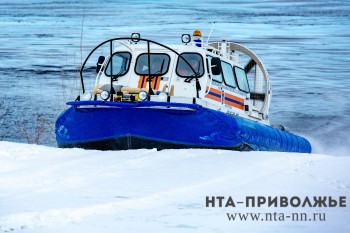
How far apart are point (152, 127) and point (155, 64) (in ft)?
5.03

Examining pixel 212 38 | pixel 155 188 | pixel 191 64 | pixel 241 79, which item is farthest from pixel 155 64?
pixel 212 38

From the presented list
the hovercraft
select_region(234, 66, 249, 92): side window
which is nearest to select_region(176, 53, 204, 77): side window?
the hovercraft

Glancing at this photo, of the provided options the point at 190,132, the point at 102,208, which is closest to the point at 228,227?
the point at 102,208

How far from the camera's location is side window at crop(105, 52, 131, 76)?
12.5m

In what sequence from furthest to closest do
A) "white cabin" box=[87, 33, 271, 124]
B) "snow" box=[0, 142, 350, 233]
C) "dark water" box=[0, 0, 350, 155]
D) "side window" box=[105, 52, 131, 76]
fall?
"dark water" box=[0, 0, 350, 155], "side window" box=[105, 52, 131, 76], "white cabin" box=[87, 33, 271, 124], "snow" box=[0, 142, 350, 233]

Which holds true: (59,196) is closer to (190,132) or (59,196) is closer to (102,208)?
(102,208)

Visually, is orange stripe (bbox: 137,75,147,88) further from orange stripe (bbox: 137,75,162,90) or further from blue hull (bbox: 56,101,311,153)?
blue hull (bbox: 56,101,311,153)

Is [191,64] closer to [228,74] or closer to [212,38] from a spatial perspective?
[228,74]

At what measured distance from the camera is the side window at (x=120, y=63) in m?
12.5

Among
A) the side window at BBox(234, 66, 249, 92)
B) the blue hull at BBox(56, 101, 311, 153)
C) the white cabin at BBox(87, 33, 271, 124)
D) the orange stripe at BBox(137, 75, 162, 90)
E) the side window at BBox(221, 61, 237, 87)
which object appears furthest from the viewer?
the side window at BBox(234, 66, 249, 92)

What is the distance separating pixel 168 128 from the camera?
1107cm

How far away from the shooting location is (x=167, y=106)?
35.8 feet

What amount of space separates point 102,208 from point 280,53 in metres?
33.6

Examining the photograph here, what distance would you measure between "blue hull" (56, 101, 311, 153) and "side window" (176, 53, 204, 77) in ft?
3.55
